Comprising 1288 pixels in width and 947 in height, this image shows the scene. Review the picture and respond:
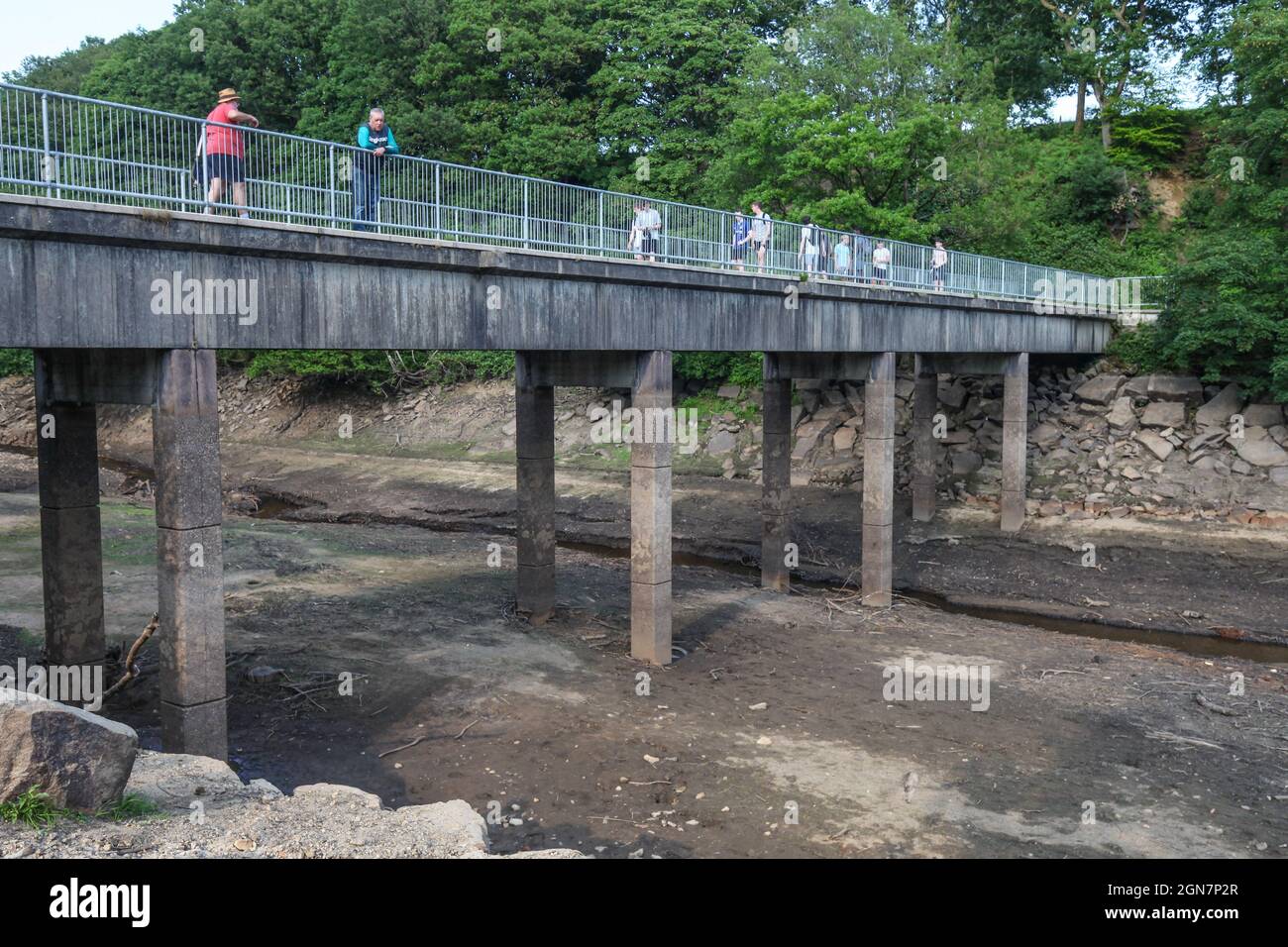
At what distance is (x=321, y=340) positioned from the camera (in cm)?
1355

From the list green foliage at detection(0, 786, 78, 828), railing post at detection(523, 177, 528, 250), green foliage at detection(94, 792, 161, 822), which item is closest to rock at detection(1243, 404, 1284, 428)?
railing post at detection(523, 177, 528, 250)

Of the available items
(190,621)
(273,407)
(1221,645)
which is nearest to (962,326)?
(1221,645)

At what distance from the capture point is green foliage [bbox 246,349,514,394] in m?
52.6

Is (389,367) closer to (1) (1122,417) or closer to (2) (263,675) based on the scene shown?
(1) (1122,417)

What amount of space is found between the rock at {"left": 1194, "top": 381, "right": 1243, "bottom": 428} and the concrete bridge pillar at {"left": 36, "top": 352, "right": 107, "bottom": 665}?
33.1m

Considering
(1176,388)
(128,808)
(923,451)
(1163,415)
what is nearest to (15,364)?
(923,451)

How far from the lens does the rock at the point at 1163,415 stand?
36.1 metres

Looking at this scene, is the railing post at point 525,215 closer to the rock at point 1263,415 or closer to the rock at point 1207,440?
the rock at point 1207,440

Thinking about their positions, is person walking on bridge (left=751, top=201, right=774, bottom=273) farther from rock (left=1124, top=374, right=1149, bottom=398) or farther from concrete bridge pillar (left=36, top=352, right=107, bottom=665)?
rock (left=1124, top=374, right=1149, bottom=398)

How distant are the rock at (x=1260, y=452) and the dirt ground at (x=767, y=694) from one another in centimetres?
342

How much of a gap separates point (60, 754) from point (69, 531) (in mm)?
9727

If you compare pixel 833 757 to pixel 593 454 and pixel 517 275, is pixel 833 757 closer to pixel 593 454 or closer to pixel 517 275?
pixel 517 275

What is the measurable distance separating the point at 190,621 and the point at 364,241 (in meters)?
5.28

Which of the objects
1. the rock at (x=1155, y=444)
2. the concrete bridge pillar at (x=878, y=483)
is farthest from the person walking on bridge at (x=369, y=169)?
the rock at (x=1155, y=444)
